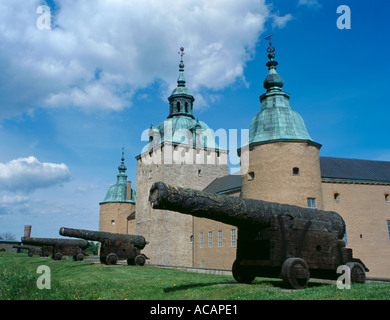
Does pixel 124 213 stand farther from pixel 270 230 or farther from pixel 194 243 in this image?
pixel 270 230

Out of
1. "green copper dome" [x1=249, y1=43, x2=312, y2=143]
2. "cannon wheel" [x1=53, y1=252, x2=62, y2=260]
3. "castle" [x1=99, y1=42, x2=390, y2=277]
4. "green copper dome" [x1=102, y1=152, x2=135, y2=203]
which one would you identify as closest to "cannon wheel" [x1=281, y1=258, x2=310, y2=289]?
"castle" [x1=99, y1=42, x2=390, y2=277]

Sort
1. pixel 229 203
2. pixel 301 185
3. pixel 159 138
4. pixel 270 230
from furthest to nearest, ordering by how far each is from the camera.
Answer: pixel 159 138 < pixel 301 185 < pixel 270 230 < pixel 229 203

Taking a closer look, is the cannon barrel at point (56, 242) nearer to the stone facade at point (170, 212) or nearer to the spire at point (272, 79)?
the stone facade at point (170, 212)

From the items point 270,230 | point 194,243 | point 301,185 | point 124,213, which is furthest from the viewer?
point 124,213

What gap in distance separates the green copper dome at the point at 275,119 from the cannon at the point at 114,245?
28.3 ft

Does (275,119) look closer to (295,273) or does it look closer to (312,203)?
(312,203)

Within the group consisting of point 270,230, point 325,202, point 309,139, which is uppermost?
point 309,139

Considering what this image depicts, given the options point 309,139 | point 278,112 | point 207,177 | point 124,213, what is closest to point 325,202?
point 309,139

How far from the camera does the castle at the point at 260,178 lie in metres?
19.5

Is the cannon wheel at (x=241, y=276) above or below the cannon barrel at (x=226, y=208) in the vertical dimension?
below

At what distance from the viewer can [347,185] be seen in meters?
22.7

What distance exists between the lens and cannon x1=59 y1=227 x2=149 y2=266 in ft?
59.4

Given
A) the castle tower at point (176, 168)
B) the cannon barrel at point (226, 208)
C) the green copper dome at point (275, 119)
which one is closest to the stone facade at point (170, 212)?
the castle tower at point (176, 168)
